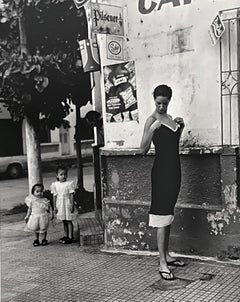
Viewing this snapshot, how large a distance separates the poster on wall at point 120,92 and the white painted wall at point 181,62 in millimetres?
75

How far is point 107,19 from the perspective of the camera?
17.8ft

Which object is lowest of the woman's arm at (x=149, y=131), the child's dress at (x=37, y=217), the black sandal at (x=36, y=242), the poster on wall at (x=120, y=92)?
the black sandal at (x=36, y=242)

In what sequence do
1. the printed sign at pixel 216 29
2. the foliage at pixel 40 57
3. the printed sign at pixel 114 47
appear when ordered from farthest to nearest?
1. the foliage at pixel 40 57
2. the printed sign at pixel 114 47
3. the printed sign at pixel 216 29

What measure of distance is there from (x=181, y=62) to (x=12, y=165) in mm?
15672

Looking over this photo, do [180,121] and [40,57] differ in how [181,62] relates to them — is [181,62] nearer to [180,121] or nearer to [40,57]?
[180,121]

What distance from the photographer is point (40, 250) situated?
655 centimetres

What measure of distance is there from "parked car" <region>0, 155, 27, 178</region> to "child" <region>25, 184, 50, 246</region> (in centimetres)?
1333

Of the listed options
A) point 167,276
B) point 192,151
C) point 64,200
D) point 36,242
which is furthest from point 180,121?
point 36,242

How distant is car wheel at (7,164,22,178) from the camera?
1981 centimetres

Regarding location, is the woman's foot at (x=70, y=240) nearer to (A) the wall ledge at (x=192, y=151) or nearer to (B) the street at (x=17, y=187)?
(A) the wall ledge at (x=192, y=151)

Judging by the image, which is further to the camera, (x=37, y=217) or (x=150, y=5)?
(x=37, y=217)

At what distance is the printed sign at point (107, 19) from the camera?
520 cm

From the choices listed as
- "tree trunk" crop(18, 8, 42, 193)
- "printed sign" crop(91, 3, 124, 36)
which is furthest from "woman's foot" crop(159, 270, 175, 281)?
"tree trunk" crop(18, 8, 42, 193)

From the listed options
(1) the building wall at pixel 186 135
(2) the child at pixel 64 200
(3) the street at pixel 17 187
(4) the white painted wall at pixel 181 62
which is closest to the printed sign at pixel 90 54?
(1) the building wall at pixel 186 135
